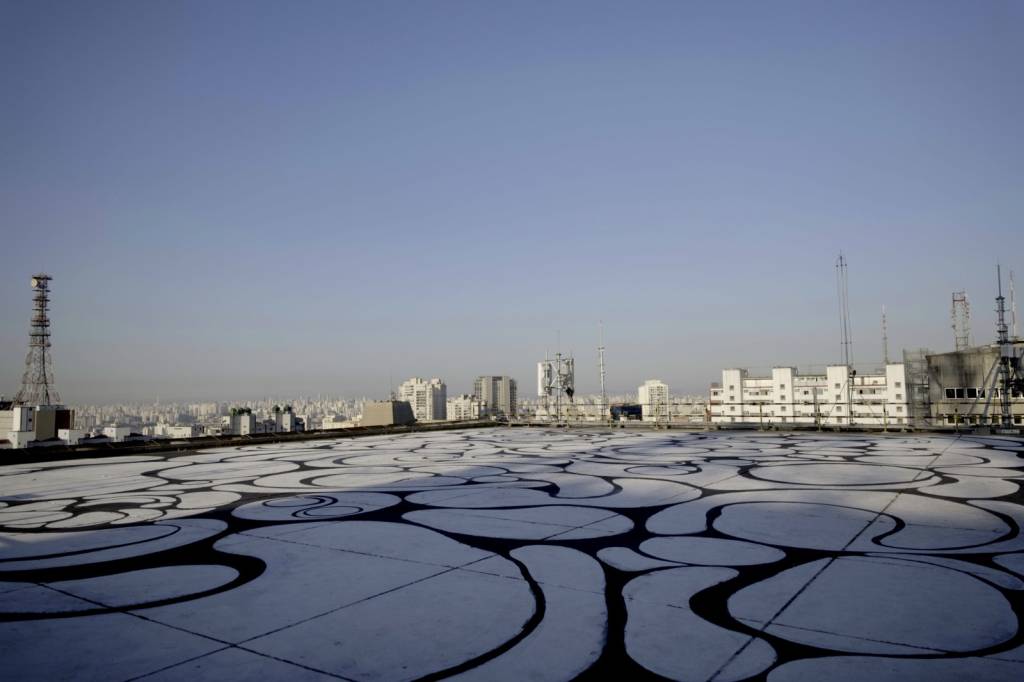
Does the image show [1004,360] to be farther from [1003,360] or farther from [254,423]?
[254,423]

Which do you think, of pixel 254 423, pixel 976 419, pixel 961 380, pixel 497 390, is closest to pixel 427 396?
pixel 497 390

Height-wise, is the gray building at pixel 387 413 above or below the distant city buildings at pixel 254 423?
above

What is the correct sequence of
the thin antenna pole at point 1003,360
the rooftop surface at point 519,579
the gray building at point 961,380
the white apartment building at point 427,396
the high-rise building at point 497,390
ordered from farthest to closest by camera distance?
the white apartment building at point 427,396 → the high-rise building at point 497,390 → the gray building at point 961,380 → the thin antenna pole at point 1003,360 → the rooftop surface at point 519,579

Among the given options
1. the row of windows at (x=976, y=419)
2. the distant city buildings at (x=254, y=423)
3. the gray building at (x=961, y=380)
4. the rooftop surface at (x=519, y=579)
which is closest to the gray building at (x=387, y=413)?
the rooftop surface at (x=519, y=579)

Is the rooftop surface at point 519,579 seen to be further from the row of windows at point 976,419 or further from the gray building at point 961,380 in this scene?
the gray building at point 961,380

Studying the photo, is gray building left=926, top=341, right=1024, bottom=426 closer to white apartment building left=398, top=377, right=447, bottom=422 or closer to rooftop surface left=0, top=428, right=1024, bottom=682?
rooftop surface left=0, top=428, right=1024, bottom=682

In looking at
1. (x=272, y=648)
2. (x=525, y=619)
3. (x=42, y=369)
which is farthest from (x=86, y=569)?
(x=42, y=369)

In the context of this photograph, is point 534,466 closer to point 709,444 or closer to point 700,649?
point 709,444
